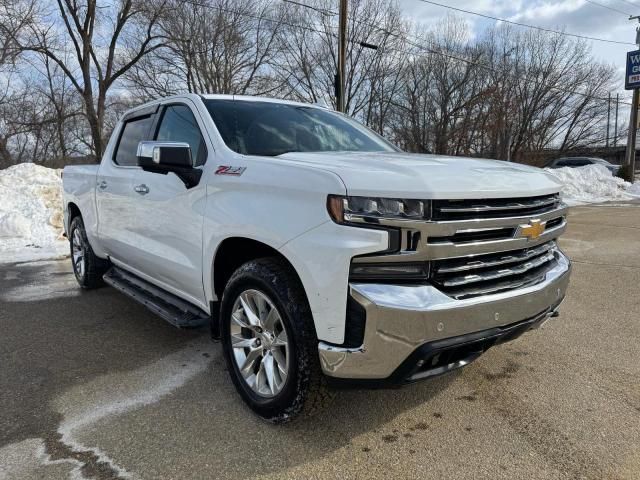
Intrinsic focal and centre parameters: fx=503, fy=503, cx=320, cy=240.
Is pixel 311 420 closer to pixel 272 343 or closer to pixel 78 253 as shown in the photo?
pixel 272 343

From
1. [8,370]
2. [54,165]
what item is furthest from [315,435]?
[54,165]

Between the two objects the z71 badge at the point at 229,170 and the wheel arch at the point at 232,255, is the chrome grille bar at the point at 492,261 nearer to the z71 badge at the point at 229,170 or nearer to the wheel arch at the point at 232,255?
the wheel arch at the point at 232,255

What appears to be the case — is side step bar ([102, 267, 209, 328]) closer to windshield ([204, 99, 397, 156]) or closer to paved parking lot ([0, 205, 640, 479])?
paved parking lot ([0, 205, 640, 479])

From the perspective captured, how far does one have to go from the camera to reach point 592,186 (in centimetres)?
1956

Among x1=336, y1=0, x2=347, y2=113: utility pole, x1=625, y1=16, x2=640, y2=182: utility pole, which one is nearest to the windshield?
x1=336, y1=0, x2=347, y2=113: utility pole

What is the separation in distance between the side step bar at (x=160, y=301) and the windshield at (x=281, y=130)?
1.15 m

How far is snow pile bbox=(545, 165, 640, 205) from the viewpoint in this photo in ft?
60.0

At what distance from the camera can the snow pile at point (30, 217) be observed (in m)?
8.13

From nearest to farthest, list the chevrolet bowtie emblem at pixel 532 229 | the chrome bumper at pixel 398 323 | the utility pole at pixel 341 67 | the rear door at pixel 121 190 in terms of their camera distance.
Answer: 1. the chrome bumper at pixel 398 323
2. the chevrolet bowtie emblem at pixel 532 229
3. the rear door at pixel 121 190
4. the utility pole at pixel 341 67

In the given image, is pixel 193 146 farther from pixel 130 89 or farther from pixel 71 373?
pixel 130 89

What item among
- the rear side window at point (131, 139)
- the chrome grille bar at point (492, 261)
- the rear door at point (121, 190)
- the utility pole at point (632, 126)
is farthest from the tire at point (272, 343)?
the utility pole at point (632, 126)

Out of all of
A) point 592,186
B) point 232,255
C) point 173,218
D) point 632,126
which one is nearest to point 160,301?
point 173,218

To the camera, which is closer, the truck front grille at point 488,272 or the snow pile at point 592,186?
the truck front grille at point 488,272

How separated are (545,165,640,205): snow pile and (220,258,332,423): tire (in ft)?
55.0
